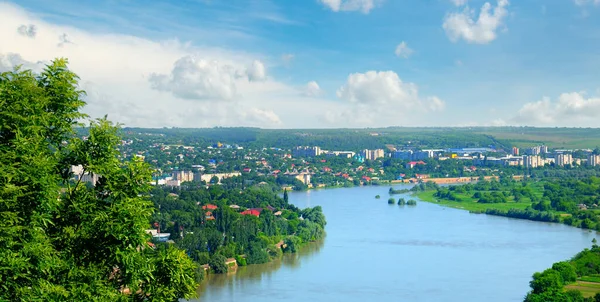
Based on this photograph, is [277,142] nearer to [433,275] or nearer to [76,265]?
[433,275]

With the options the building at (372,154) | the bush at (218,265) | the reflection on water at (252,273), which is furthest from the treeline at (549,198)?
the building at (372,154)

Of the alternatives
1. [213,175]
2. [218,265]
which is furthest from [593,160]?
[218,265]

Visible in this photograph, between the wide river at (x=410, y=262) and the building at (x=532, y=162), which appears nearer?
the wide river at (x=410, y=262)

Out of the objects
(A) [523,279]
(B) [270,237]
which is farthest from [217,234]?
(A) [523,279]

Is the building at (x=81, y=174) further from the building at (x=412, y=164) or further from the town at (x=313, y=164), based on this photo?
the building at (x=412, y=164)

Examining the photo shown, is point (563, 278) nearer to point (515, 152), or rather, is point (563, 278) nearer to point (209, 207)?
point (209, 207)

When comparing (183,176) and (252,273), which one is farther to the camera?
(183,176)
